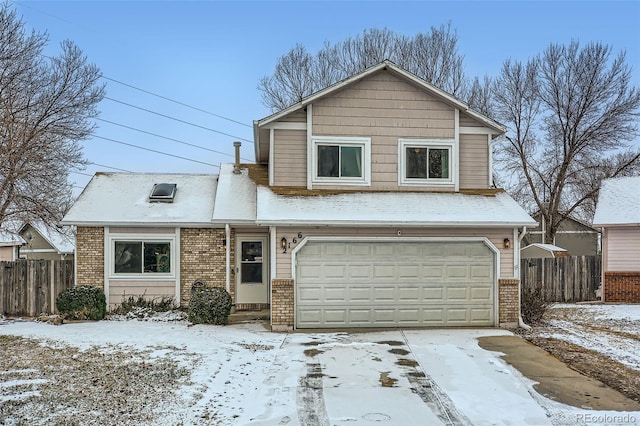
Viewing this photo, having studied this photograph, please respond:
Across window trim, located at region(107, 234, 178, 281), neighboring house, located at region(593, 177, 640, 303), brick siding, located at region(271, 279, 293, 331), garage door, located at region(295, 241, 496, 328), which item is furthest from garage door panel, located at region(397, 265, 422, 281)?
neighboring house, located at region(593, 177, 640, 303)

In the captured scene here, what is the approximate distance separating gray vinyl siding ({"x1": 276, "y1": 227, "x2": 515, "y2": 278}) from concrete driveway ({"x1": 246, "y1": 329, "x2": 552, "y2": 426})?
81.2 inches

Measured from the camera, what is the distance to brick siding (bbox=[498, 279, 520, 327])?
41.8ft

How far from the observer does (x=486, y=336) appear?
11.6 m

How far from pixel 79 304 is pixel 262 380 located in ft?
25.6

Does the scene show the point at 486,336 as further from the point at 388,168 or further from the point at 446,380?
the point at 388,168

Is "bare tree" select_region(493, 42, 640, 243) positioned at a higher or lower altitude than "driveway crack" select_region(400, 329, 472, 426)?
higher

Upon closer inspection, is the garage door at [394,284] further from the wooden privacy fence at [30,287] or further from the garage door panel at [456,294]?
the wooden privacy fence at [30,287]

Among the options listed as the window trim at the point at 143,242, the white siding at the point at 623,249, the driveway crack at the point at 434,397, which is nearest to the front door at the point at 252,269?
the window trim at the point at 143,242

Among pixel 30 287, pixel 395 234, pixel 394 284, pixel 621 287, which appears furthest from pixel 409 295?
pixel 30 287

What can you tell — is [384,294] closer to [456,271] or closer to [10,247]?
[456,271]

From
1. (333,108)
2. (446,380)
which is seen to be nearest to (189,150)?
(333,108)

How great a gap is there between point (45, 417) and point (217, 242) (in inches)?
344

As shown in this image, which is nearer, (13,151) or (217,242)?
(217,242)

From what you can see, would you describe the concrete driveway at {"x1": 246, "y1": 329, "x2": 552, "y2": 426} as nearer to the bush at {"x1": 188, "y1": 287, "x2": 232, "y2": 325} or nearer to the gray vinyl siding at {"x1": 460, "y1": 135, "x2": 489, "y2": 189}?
the bush at {"x1": 188, "y1": 287, "x2": 232, "y2": 325}
